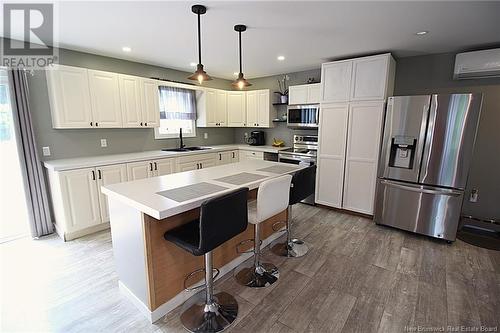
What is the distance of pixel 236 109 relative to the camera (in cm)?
540

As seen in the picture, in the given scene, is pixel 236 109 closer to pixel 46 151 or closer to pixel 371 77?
pixel 371 77

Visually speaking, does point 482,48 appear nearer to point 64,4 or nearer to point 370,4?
point 370,4

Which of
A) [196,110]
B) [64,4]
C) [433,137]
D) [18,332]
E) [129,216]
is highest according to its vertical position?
[64,4]

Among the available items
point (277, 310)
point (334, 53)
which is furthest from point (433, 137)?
point (277, 310)

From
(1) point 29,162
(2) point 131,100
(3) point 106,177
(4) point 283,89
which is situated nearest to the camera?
(1) point 29,162

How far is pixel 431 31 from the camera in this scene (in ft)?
8.53

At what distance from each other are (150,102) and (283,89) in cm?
275

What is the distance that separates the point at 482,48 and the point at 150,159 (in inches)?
192

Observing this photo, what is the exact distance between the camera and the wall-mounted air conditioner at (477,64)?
289 cm

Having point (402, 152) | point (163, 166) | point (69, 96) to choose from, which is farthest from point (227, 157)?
point (402, 152)

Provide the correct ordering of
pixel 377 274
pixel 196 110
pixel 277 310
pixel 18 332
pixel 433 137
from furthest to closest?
pixel 196 110 < pixel 433 137 < pixel 377 274 < pixel 277 310 < pixel 18 332

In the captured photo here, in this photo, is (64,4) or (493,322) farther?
(64,4)

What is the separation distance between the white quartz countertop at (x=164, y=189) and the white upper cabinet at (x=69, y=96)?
5.74ft

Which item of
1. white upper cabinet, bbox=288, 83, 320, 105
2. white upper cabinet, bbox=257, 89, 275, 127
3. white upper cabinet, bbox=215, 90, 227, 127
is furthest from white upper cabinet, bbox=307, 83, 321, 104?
white upper cabinet, bbox=215, 90, 227, 127
